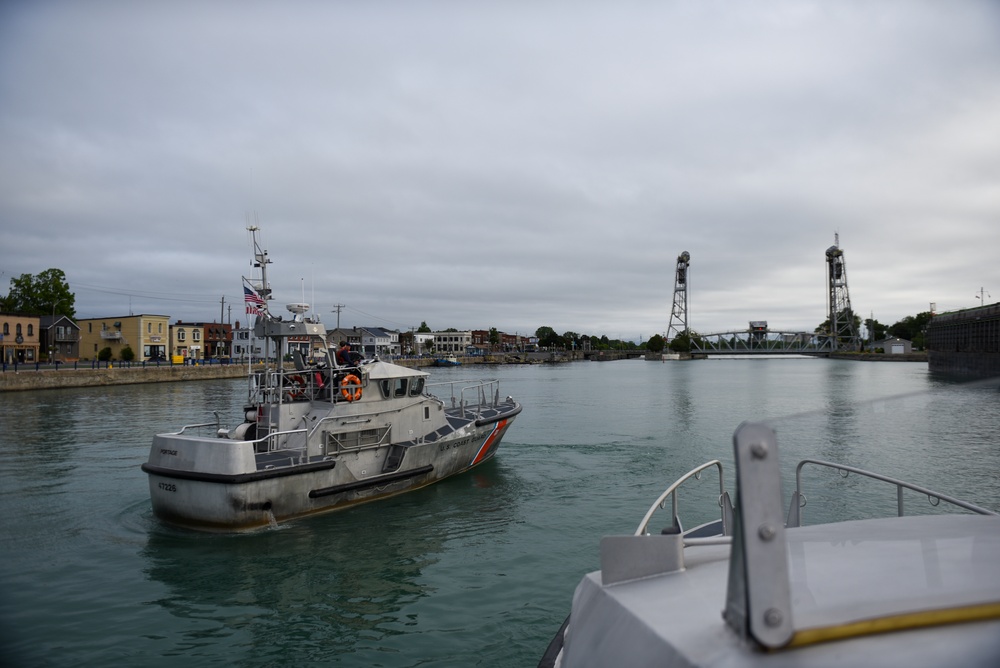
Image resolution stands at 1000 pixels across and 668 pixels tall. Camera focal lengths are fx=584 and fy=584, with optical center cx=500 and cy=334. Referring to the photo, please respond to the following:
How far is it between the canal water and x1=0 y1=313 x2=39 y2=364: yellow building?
147ft

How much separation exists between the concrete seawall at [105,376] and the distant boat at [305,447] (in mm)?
41267

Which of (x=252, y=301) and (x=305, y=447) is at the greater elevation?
(x=252, y=301)

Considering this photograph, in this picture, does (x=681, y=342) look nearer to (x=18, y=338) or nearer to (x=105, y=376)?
(x=105, y=376)

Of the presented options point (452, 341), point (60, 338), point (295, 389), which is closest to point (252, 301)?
point (295, 389)

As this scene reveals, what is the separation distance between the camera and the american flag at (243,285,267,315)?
13609 mm

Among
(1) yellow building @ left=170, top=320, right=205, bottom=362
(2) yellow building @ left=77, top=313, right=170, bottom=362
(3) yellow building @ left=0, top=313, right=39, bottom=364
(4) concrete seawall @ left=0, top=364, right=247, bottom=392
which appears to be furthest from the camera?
(1) yellow building @ left=170, top=320, right=205, bottom=362

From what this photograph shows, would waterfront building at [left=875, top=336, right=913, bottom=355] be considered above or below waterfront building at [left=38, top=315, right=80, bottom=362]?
below

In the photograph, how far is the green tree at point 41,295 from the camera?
72.2 metres

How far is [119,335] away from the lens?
239 feet

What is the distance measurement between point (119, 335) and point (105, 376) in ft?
89.2

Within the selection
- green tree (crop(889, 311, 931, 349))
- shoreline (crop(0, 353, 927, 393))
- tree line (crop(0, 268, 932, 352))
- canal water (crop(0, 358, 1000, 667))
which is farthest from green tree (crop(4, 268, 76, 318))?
green tree (crop(889, 311, 931, 349))

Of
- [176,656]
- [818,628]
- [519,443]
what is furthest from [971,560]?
[519,443]

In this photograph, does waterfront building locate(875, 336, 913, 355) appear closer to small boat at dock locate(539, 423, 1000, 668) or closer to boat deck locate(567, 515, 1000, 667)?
boat deck locate(567, 515, 1000, 667)

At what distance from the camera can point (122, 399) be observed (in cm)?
3869
